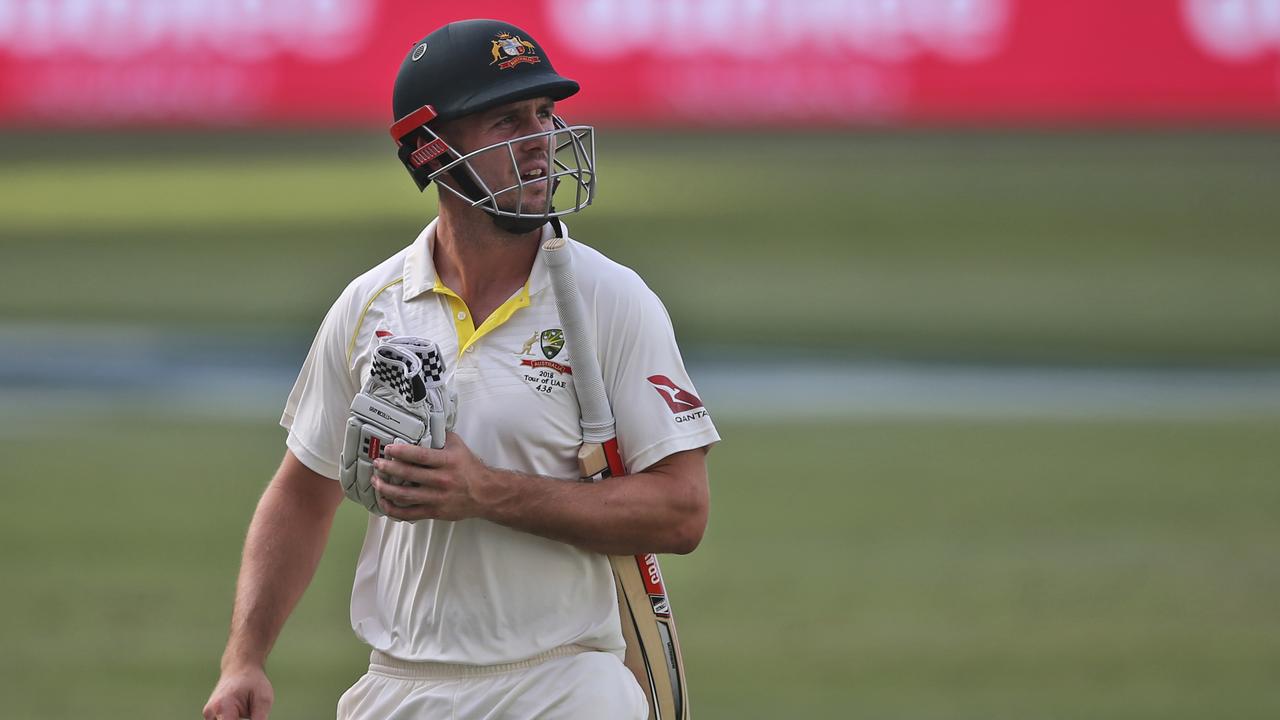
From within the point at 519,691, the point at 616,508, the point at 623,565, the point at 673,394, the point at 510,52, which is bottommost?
the point at 519,691

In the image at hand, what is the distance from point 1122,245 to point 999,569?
1251cm

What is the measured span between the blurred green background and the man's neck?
3118mm

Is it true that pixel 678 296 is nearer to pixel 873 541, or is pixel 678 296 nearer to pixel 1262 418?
pixel 1262 418

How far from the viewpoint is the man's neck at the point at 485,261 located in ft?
11.0

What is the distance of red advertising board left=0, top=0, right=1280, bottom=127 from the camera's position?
18.5 metres

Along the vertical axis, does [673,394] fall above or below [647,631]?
above

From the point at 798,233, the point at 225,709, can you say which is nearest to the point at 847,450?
the point at 225,709

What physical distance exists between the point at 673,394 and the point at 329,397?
73 cm

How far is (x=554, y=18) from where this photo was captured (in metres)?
19.5

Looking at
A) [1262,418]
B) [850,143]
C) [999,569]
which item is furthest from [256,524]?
[850,143]

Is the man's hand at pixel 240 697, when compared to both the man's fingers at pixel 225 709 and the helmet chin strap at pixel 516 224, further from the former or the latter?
the helmet chin strap at pixel 516 224

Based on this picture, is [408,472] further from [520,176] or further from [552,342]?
[520,176]

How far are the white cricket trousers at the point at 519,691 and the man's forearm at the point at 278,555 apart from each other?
0.31 m

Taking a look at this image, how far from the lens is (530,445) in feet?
10.5
